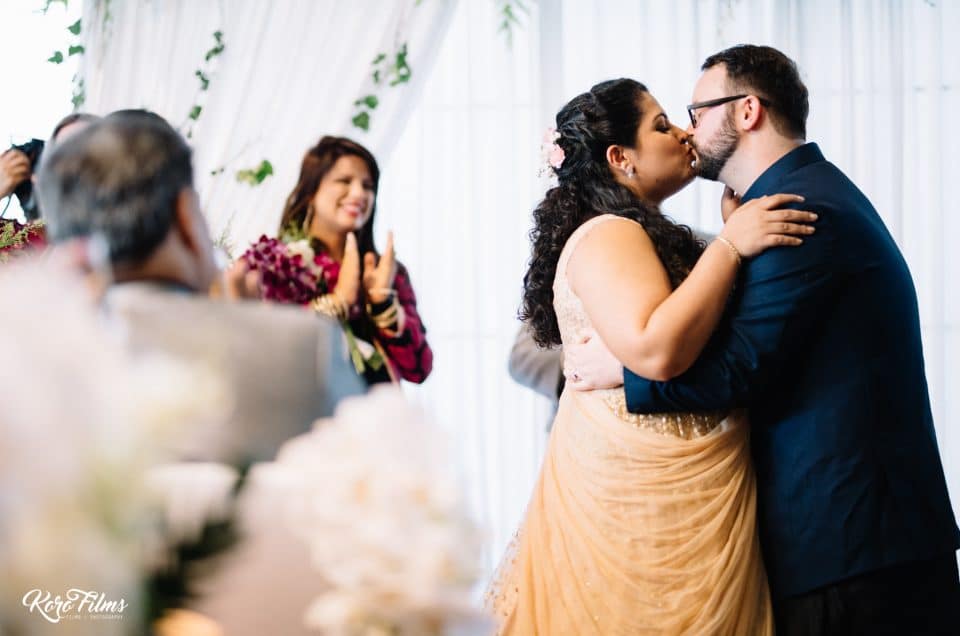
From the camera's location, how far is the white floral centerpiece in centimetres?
62

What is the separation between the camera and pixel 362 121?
3.27 m

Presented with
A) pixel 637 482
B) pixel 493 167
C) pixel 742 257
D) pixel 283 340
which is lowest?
pixel 637 482

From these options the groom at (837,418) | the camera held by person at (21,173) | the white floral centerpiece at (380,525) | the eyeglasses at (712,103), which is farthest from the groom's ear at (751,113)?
the camera held by person at (21,173)

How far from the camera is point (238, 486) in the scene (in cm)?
61

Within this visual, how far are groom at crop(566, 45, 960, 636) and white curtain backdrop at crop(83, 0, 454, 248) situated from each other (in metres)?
1.89

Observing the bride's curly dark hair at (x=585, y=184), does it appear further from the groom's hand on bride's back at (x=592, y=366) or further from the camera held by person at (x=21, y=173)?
the camera held by person at (x=21, y=173)

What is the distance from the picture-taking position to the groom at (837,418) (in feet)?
5.26

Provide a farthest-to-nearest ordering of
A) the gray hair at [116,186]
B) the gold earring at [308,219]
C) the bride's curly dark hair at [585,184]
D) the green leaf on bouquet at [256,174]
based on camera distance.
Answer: the green leaf on bouquet at [256,174] < the gold earring at [308,219] < the bride's curly dark hair at [585,184] < the gray hair at [116,186]

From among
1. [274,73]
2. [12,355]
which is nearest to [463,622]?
[12,355]

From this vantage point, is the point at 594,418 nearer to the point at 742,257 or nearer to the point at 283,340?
the point at 742,257

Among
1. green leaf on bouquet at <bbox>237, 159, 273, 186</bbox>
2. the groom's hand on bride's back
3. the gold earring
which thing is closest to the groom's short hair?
the groom's hand on bride's back

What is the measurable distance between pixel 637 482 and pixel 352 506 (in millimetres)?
1182

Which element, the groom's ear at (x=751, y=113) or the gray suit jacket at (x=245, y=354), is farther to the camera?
the groom's ear at (x=751, y=113)

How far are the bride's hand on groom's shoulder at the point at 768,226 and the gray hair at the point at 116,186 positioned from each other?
1.15 metres
